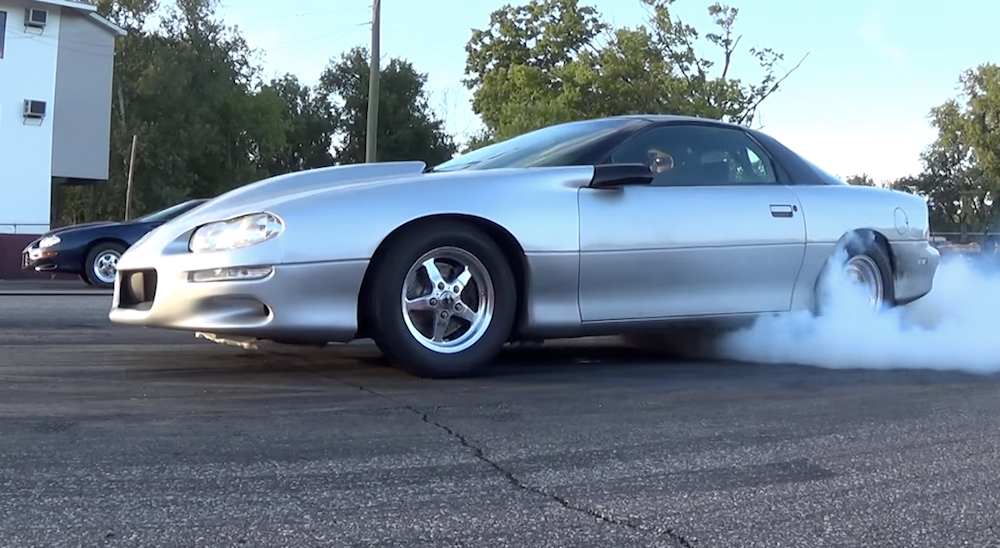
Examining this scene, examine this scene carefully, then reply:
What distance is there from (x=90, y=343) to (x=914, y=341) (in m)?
4.67

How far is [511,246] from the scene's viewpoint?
4773mm

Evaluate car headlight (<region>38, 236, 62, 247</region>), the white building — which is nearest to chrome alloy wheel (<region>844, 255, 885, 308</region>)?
car headlight (<region>38, 236, 62, 247</region>)

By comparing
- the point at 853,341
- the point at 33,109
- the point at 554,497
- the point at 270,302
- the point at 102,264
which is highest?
the point at 33,109

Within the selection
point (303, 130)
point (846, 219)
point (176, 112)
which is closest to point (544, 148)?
point (846, 219)

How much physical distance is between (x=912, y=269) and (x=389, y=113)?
152 feet

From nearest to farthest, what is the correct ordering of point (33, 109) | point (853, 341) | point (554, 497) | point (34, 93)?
point (554, 497) → point (853, 341) → point (33, 109) → point (34, 93)

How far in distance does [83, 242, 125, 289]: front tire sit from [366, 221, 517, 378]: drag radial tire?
29.8 ft

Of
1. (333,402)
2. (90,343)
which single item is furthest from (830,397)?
(90,343)

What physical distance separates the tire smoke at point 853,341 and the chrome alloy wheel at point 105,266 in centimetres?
908

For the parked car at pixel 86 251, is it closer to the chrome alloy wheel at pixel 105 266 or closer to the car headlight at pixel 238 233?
the chrome alloy wheel at pixel 105 266

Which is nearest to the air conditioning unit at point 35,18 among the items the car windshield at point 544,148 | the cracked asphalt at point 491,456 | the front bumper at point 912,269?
the cracked asphalt at point 491,456

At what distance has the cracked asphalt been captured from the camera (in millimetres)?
2617

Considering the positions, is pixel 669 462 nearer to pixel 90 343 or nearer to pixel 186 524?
pixel 186 524

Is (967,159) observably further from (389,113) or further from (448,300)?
(448,300)
